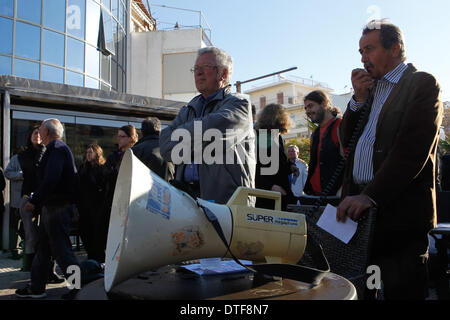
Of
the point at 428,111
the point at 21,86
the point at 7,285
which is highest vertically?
the point at 21,86

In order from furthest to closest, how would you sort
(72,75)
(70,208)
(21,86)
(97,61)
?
(97,61) → (72,75) → (21,86) → (70,208)

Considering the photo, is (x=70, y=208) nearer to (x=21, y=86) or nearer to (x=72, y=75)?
(x=21, y=86)

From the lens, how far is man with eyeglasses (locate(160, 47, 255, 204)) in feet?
6.61

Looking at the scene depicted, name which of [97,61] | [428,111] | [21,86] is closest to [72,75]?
[97,61]

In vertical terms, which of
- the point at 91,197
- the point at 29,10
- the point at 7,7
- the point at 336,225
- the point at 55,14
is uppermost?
the point at 55,14

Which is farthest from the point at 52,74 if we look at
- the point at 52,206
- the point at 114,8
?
the point at 52,206

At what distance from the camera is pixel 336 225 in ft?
5.27

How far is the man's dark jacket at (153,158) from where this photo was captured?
14.1 feet

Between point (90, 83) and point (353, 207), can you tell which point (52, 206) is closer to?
point (353, 207)

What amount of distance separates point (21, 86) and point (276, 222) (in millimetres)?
6621

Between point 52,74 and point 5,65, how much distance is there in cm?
154

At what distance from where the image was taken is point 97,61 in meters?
15.2

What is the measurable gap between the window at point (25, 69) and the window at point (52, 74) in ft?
0.78

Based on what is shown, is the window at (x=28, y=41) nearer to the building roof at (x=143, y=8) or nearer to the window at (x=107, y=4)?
the window at (x=107, y=4)
